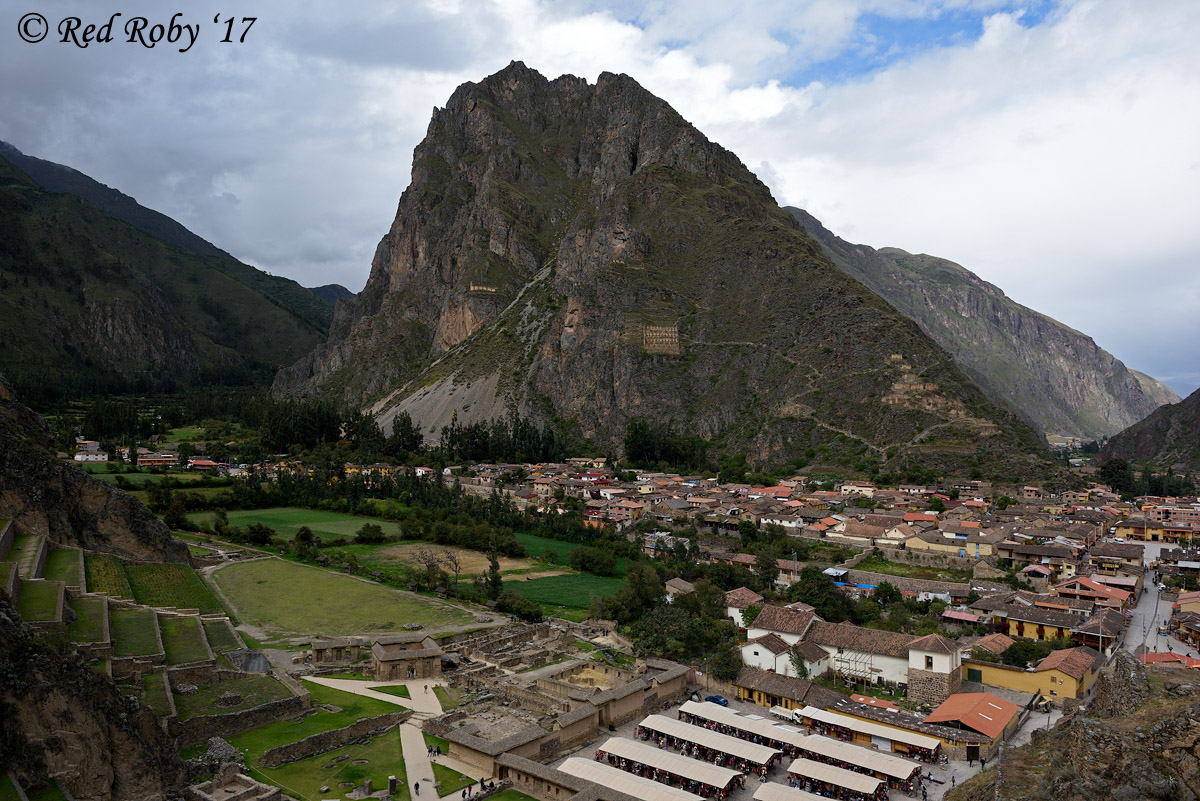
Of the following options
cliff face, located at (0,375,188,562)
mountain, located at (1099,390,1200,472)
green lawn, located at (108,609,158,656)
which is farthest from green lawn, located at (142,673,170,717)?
mountain, located at (1099,390,1200,472)

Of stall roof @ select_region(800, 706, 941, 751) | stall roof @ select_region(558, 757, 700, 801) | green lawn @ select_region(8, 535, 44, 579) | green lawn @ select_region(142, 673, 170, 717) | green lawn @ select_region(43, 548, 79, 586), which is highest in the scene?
green lawn @ select_region(8, 535, 44, 579)

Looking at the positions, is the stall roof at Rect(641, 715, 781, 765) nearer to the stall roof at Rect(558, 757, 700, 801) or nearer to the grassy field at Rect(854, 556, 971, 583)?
the stall roof at Rect(558, 757, 700, 801)

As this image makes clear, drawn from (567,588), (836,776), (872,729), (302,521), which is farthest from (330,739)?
(302,521)

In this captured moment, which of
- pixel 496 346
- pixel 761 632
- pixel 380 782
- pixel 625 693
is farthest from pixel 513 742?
pixel 496 346

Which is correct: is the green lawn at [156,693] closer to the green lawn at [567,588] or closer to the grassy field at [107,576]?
the grassy field at [107,576]

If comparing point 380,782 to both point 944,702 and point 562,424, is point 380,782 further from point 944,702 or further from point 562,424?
point 562,424

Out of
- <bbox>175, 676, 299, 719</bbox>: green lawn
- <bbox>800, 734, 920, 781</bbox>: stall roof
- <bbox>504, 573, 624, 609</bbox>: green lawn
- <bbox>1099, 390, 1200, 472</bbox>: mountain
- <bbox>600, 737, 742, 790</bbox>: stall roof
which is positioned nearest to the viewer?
<bbox>600, 737, 742, 790</bbox>: stall roof

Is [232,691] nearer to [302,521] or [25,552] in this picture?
[25,552]
